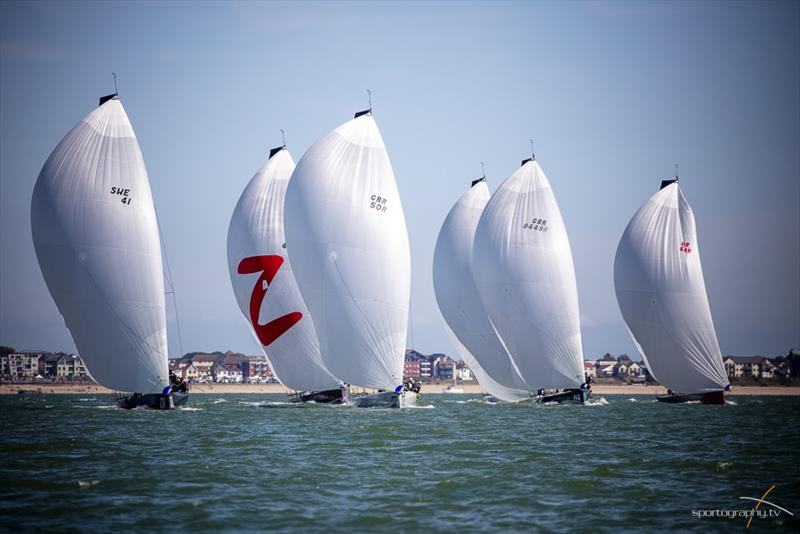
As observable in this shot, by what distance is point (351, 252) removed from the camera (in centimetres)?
4819

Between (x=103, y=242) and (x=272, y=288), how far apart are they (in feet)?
42.5

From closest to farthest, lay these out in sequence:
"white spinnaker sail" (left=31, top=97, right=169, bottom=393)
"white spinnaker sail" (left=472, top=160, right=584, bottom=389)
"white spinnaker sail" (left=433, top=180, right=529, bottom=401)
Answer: "white spinnaker sail" (left=31, top=97, right=169, bottom=393), "white spinnaker sail" (left=472, top=160, right=584, bottom=389), "white spinnaker sail" (left=433, top=180, right=529, bottom=401)

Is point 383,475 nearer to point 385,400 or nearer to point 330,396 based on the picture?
point 385,400

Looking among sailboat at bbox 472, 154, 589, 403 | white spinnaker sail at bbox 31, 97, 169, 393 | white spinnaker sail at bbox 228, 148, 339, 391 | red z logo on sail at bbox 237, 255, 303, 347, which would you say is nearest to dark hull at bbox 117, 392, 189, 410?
white spinnaker sail at bbox 31, 97, 169, 393

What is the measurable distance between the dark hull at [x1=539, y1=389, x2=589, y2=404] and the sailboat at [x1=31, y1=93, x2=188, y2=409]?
27071 mm

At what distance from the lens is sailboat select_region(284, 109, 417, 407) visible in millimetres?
48188

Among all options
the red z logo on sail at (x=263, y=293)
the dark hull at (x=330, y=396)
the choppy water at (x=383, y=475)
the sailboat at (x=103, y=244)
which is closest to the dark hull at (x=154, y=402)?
the sailboat at (x=103, y=244)

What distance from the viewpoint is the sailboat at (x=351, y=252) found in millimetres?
48188

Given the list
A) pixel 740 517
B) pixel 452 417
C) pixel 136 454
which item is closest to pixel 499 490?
pixel 740 517

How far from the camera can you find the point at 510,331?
196 feet

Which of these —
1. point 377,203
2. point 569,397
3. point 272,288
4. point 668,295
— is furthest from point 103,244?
point 668,295

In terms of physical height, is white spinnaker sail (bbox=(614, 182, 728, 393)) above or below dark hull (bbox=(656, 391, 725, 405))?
above

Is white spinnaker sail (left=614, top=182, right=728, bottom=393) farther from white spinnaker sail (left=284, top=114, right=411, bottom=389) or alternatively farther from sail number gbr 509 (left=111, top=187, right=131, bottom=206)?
sail number gbr 509 (left=111, top=187, right=131, bottom=206)

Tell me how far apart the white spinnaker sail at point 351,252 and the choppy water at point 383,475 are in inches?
180
